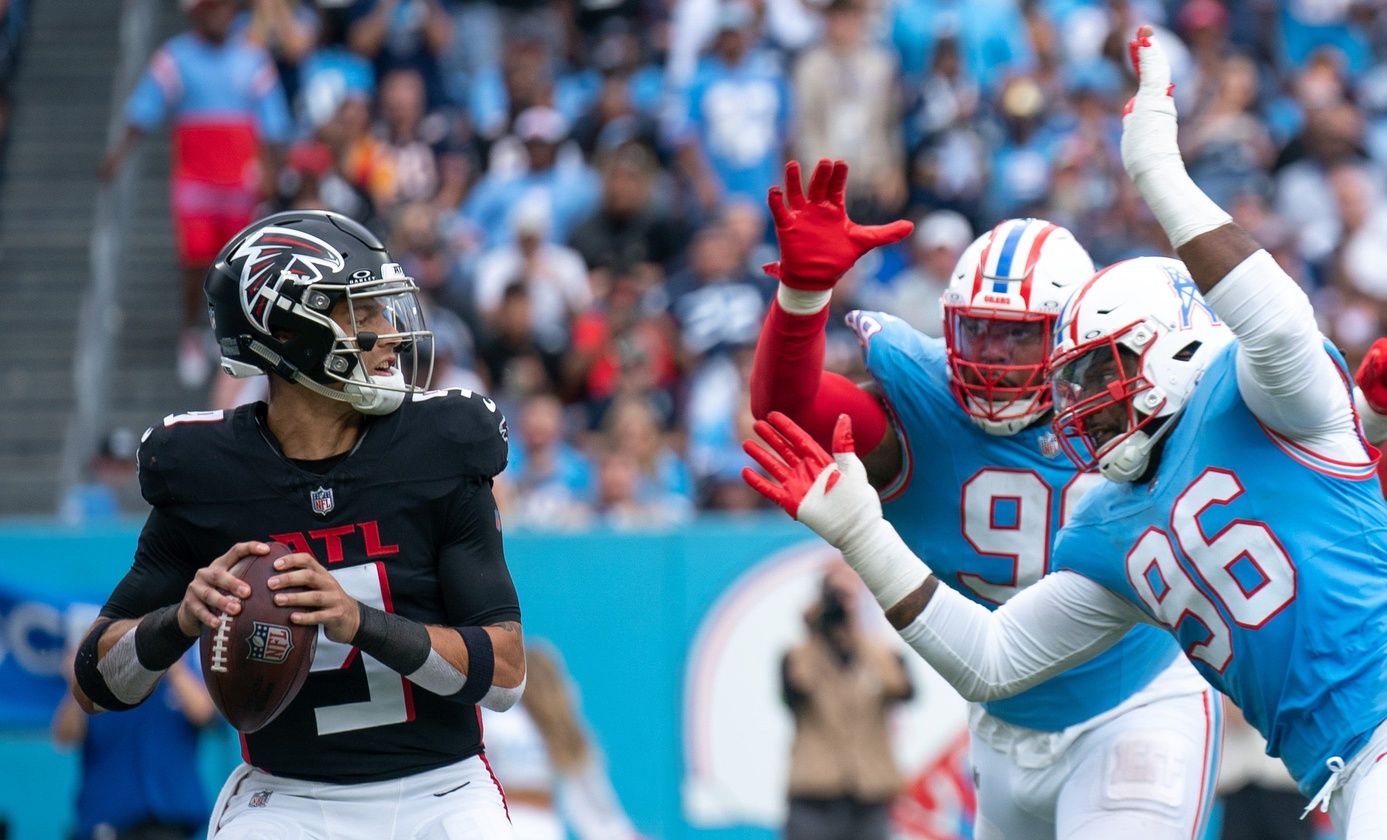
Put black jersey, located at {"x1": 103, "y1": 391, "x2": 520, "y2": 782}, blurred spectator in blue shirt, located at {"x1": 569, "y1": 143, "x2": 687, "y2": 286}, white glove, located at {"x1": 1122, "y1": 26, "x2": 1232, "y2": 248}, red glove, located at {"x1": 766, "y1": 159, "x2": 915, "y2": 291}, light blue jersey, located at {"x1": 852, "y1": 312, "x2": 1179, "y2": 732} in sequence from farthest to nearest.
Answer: blurred spectator in blue shirt, located at {"x1": 569, "y1": 143, "x2": 687, "y2": 286} < light blue jersey, located at {"x1": 852, "y1": 312, "x2": 1179, "y2": 732} < red glove, located at {"x1": 766, "y1": 159, "x2": 915, "y2": 291} < black jersey, located at {"x1": 103, "y1": 391, "x2": 520, "y2": 782} < white glove, located at {"x1": 1122, "y1": 26, "x2": 1232, "y2": 248}

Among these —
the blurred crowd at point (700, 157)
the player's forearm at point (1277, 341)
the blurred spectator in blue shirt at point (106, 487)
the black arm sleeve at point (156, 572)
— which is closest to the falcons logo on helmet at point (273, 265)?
the black arm sleeve at point (156, 572)

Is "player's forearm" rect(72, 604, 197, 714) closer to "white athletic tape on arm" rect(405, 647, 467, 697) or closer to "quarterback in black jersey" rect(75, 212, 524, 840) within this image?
"quarterback in black jersey" rect(75, 212, 524, 840)

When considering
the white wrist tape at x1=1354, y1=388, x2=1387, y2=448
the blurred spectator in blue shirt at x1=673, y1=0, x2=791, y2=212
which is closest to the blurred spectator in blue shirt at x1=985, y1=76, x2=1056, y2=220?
the blurred spectator in blue shirt at x1=673, y1=0, x2=791, y2=212

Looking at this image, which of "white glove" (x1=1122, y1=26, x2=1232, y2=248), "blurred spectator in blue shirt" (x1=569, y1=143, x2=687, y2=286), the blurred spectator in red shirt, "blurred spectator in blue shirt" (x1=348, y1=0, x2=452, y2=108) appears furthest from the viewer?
"blurred spectator in blue shirt" (x1=348, y1=0, x2=452, y2=108)

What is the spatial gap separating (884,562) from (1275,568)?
788mm

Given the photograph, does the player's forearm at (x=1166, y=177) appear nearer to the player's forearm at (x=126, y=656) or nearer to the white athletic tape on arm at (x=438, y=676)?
the white athletic tape on arm at (x=438, y=676)

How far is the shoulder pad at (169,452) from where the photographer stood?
378 cm

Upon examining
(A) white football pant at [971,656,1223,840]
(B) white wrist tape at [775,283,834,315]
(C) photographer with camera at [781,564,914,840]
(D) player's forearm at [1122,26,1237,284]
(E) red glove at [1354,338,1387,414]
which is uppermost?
(D) player's forearm at [1122,26,1237,284]

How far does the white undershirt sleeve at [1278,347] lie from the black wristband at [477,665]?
159 cm

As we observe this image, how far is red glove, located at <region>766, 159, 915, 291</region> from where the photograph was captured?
14.1 ft

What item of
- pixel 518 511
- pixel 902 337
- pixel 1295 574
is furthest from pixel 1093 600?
pixel 518 511

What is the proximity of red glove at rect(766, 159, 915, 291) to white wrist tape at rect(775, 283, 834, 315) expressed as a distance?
0.07 meters

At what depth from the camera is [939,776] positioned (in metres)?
8.12

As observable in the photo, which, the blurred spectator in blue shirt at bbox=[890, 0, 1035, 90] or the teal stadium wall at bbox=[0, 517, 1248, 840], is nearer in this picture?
the teal stadium wall at bbox=[0, 517, 1248, 840]
